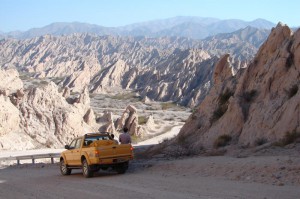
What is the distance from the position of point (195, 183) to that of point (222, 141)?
843 cm

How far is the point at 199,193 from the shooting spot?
12344 mm

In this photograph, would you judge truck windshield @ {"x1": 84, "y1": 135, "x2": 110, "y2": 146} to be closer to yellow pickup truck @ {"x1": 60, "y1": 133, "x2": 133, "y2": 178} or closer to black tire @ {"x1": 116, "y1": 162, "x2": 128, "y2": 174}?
yellow pickup truck @ {"x1": 60, "y1": 133, "x2": 133, "y2": 178}

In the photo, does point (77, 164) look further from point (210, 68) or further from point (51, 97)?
point (210, 68)

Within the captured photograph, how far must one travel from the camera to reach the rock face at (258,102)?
20.8 m

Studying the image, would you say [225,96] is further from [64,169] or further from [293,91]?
[64,169]

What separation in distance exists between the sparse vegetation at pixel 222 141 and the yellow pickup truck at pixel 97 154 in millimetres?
5316

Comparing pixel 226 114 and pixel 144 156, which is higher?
pixel 226 114

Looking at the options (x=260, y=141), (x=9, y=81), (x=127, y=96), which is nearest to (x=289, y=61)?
(x=260, y=141)

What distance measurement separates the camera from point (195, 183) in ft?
46.6

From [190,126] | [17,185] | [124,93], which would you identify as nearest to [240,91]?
[190,126]

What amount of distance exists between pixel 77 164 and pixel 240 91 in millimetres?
9637

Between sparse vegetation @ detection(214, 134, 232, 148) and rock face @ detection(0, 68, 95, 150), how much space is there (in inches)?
1002

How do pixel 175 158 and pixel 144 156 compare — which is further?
pixel 144 156

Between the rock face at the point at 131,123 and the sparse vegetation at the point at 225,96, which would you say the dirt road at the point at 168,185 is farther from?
the rock face at the point at 131,123
